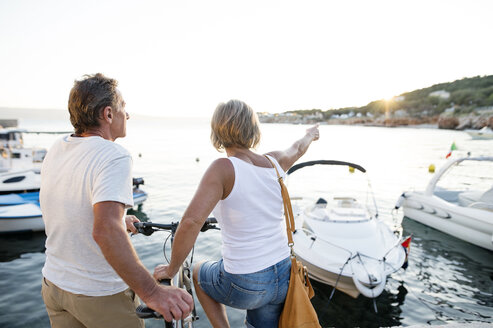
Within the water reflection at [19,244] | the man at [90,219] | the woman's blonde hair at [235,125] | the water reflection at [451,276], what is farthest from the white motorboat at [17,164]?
the water reflection at [451,276]

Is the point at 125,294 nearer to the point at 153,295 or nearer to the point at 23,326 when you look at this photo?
the point at 153,295

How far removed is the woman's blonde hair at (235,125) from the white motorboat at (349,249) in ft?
16.8

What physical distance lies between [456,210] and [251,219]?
37.2 feet

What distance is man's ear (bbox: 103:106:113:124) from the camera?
1777 mm

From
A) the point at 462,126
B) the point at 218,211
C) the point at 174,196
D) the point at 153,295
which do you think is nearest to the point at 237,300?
the point at 218,211

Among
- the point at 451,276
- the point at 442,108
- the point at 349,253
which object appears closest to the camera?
the point at 349,253

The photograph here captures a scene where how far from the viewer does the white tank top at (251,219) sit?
194 cm

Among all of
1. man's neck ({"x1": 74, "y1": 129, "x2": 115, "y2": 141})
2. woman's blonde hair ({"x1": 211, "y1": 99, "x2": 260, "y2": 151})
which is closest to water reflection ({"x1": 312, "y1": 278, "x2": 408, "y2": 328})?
woman's blonde hair ({"x1": 211, "y1": 99, "x2": 260, "y2": 151})

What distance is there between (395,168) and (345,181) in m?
7.71

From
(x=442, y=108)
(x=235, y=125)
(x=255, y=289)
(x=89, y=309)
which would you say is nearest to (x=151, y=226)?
(x=89, y=309)

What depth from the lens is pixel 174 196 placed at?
17.9 m

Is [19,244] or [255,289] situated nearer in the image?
[255,289]

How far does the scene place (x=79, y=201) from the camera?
162cm

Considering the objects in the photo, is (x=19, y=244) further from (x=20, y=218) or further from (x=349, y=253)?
(x=349, y=253)
